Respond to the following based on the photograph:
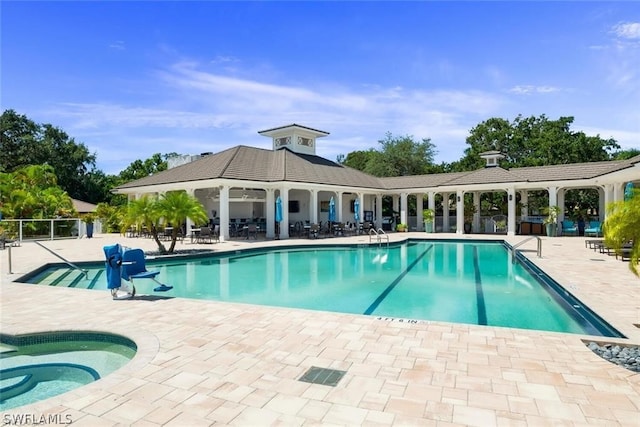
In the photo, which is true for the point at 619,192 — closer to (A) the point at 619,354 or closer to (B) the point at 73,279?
(A) the point at 619,354

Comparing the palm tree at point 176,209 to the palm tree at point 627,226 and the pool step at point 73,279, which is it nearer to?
the pool step at point 73,279


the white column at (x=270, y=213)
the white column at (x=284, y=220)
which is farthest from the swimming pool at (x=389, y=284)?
the white column at (x=270, y=213)

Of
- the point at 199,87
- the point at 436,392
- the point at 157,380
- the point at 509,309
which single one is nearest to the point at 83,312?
the point at 157,380

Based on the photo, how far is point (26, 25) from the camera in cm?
1011

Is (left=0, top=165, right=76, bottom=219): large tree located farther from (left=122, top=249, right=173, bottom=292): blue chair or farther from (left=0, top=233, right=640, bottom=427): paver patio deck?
(left=0, top=233, right=640, bottom=427): paver patio deck

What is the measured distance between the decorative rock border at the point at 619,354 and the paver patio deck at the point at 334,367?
0.38ft

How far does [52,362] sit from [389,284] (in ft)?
25.3

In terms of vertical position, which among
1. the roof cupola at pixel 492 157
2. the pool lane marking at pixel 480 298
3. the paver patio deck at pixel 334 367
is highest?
the roof cupola at pixel 492 157

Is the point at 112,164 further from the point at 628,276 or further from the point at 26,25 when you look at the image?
the point at 628,276

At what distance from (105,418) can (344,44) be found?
14.0m

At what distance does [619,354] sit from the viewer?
14.8ft

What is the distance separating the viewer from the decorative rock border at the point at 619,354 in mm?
4238

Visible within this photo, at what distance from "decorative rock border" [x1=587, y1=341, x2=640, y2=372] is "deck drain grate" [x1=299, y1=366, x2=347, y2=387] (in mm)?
2971

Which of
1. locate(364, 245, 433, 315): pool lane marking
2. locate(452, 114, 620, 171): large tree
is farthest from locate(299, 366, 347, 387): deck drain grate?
locate(452, 114, 620, 171): large tree
